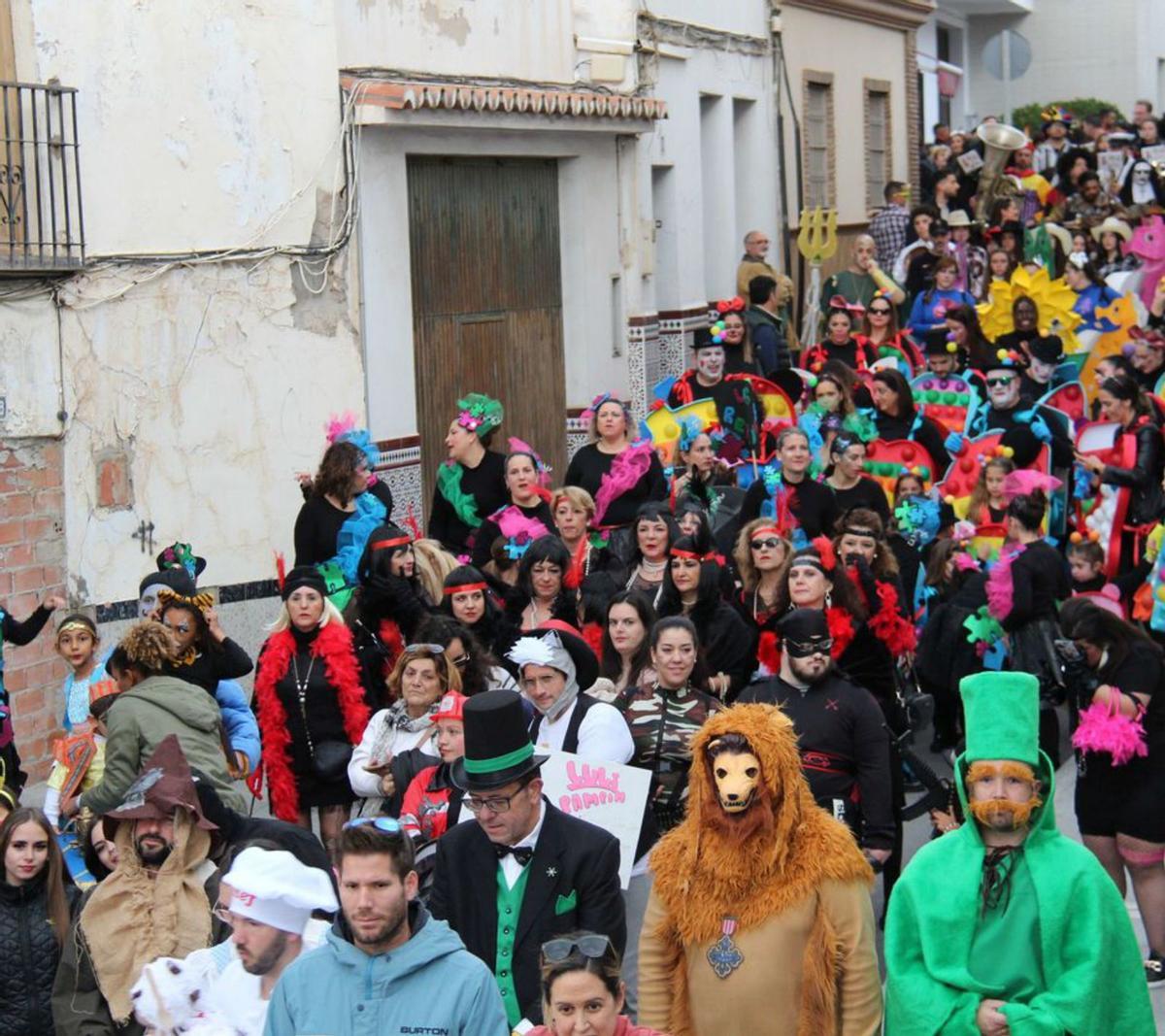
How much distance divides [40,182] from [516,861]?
755cm

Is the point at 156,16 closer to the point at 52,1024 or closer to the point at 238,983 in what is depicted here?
the point at 52,1024

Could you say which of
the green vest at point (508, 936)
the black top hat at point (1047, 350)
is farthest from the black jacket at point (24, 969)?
the black top hat at point (1047, 350)

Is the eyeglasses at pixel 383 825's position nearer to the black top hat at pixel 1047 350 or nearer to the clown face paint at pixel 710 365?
the clown face paint at pixel 710 365

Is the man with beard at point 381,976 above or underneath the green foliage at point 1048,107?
underneath

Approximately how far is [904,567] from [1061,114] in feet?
73.0

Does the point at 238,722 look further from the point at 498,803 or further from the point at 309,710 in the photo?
the point at 498,803

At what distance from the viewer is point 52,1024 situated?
6.72m

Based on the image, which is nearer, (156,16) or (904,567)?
(904,567)

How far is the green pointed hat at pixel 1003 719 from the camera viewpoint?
19.5 ft

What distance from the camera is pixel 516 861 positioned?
609cm

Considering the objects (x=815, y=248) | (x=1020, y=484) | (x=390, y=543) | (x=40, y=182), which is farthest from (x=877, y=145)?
(x=390, y=543)

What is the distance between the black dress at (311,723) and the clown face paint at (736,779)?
365 centimetres

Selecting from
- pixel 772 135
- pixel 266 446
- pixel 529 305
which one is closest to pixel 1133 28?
pixel 772 135

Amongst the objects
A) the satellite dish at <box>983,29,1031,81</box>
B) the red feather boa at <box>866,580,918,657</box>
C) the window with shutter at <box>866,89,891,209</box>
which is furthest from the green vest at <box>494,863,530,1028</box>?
the satellite dish at <box>983,29,1031,81</box>
